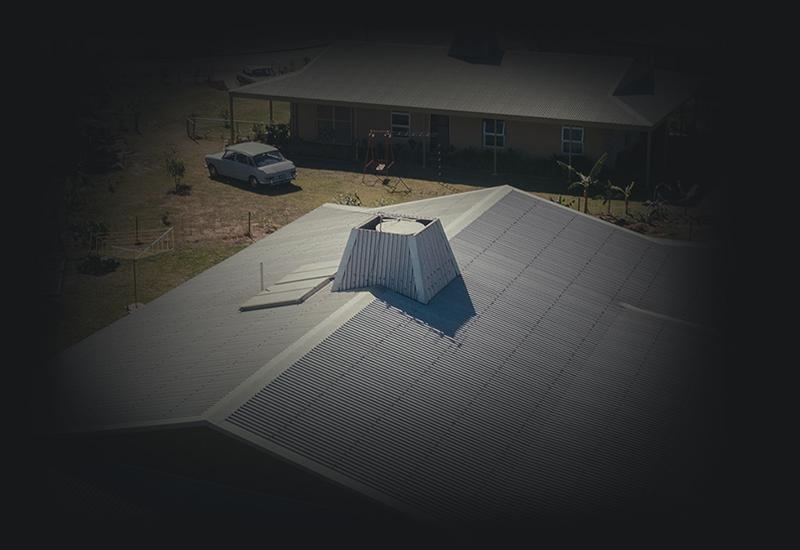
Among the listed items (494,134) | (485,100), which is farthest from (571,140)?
(485,100)

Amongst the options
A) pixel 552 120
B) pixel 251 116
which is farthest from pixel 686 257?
pixel 251 116

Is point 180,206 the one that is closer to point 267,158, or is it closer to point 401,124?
point 267,158

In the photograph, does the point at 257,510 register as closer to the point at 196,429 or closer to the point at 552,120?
the point at 196,429

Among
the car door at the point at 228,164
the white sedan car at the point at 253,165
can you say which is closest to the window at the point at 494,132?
the white sedan car at the point at 253,165

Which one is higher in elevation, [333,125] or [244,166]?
[333,125]

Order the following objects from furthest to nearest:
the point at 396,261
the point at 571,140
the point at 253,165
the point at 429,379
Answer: the point at 571,140 → the point at 253,165 → the point at 396,261 → the point at 429,379
